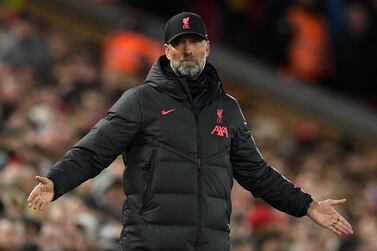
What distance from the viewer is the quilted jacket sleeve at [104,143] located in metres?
6.80

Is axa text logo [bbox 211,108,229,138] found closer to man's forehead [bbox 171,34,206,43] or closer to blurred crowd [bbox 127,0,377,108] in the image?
man's forehead [bbox 171,34,206,43]

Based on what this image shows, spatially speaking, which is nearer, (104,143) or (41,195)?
(41,195)

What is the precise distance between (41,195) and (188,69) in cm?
104

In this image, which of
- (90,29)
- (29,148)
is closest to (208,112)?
(29,148)

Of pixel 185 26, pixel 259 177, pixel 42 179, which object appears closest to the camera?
pixel 42 179

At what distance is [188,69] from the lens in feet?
23.0

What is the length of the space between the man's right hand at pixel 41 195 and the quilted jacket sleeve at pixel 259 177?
3.63 feet

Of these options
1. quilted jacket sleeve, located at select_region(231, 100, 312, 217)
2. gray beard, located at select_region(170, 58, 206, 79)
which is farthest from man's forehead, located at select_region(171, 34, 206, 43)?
quilted jacket sleeve, located at select_region(231, 100, 312, 217)

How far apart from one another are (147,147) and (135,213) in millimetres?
349

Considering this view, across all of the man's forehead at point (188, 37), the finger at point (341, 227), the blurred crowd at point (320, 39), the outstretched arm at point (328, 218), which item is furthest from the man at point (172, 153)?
the blurred crowd at point (320, 39)

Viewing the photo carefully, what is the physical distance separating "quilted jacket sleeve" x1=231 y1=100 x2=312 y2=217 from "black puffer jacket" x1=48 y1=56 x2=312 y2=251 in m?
0.12

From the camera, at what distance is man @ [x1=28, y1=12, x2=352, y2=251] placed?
6863mm

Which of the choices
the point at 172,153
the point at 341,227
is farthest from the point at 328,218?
the point at 172,153

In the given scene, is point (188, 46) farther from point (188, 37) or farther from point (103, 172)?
point (103, 172)
